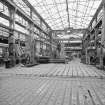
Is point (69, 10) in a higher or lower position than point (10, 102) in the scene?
higher

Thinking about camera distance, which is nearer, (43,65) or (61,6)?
(43,65)

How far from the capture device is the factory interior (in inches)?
119

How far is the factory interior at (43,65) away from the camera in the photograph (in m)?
3.01

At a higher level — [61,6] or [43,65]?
[61,6]

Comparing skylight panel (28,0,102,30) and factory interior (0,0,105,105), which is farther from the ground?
skylight panel (28,0,102,30)

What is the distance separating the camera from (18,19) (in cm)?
1166

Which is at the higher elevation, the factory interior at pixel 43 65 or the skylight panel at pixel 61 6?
the skylight panel at pixel 61 6

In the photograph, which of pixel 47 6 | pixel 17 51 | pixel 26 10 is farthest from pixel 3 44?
pixel 47 6

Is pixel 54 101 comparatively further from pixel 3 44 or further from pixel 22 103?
pixel 3 44

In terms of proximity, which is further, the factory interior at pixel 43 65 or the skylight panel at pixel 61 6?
the skylight panel at pixel 61 6

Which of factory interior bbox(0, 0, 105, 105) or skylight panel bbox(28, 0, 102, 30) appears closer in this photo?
factory interior bbox(0, 0, 105, 105)

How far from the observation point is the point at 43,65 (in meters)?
10.5

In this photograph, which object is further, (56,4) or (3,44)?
(56,4)

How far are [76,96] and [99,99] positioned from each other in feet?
1.69
